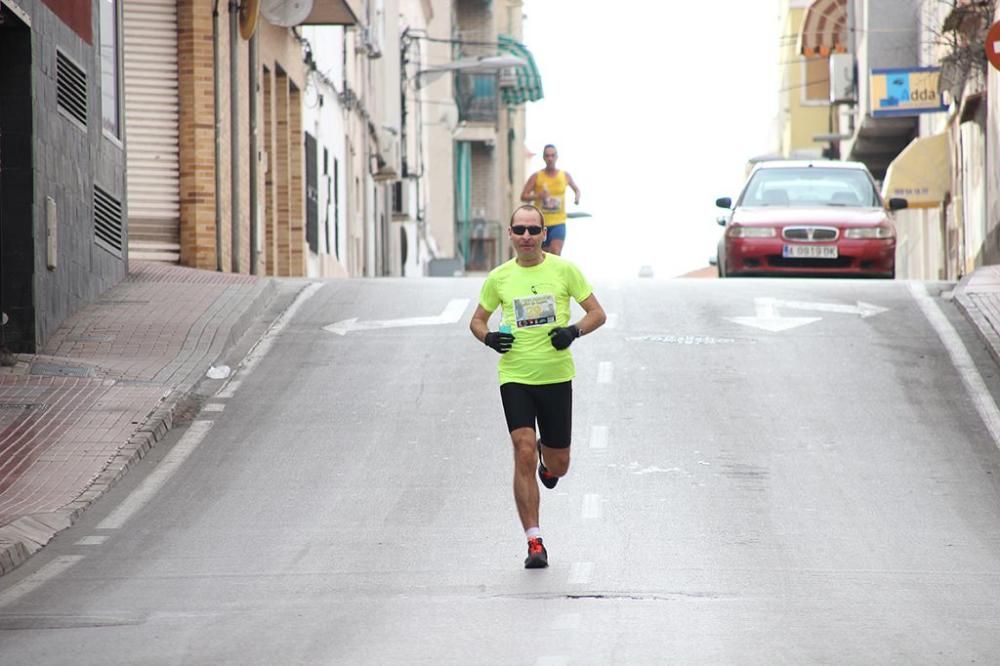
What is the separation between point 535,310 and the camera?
11.5m

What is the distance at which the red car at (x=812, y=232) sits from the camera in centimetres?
2770

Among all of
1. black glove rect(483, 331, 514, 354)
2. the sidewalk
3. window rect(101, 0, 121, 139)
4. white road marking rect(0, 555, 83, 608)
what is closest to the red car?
the sidewalk

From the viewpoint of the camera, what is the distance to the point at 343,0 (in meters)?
36.1

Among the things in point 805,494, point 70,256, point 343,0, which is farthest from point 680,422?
point 343,0

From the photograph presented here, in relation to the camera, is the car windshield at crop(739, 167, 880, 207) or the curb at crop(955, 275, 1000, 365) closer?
the curb at crop(955, 275, 1000, 365)

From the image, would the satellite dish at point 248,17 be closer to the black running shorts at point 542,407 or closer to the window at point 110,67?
the window at point 110,67

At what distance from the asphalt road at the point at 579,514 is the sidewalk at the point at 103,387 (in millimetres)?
276

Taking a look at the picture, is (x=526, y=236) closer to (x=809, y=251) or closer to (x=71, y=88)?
(x=71, y=88)

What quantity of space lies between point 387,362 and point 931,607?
9.98 meters

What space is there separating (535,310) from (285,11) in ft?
71.4

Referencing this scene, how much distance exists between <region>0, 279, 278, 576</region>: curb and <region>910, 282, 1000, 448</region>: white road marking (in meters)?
5.87

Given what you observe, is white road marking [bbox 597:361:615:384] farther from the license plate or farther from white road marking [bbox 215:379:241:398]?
the license plate

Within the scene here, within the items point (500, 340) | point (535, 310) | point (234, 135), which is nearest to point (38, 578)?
point (500, 340)

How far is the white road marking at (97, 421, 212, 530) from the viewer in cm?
1325
